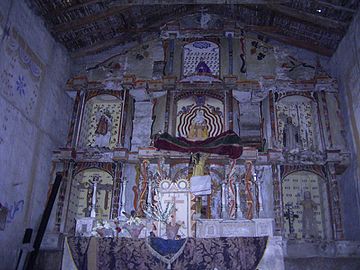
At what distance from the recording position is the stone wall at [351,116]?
14.9 metres

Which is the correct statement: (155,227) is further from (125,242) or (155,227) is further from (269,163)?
(269,163)

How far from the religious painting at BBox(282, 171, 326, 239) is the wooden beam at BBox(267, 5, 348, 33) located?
5.39m

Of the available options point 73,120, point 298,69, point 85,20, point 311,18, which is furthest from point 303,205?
point 85,20

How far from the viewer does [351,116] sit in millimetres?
15672

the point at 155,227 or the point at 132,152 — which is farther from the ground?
the point at 132,152

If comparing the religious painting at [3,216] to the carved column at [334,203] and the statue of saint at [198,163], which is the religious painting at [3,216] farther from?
the carved column at [334,203]

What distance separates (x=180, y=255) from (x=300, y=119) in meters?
9.40

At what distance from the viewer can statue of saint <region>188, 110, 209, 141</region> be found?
16544mm

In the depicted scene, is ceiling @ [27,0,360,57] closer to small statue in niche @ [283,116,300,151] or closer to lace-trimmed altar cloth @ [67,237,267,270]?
small statue in niche @ [283,116,300,151]

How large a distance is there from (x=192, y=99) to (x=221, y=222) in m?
6.95

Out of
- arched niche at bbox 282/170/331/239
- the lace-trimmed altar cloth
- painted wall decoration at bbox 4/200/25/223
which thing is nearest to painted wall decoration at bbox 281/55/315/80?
arched niche at bbox 282/170/331/239

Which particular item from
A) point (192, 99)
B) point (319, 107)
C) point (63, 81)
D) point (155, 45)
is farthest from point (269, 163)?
point (63, 81)

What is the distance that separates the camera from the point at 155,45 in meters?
18.9

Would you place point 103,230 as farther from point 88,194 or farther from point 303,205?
point 303,205
